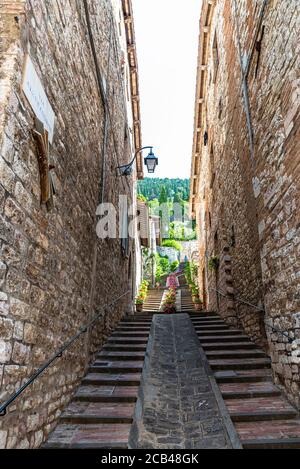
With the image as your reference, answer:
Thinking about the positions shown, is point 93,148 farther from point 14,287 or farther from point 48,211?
point 14,287

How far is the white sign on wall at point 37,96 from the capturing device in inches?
105

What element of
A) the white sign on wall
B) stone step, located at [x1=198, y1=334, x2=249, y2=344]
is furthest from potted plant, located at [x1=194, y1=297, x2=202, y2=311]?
the white sign on wall

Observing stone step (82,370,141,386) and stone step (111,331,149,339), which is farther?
stone step (111,331,149,339)

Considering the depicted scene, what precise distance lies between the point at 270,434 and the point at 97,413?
192 centimetres

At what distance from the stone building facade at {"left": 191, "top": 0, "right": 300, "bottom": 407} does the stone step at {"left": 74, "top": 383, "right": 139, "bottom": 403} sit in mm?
2021

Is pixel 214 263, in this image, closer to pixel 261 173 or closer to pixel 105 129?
pixel 105 129

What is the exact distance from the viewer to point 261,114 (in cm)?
502

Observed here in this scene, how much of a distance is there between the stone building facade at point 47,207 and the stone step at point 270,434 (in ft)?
6.65

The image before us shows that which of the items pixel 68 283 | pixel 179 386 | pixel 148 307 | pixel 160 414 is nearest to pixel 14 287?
pixel 68 283

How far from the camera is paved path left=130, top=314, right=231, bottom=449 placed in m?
3.48

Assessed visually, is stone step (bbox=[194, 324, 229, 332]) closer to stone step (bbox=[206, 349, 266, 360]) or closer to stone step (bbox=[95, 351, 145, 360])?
stone step (bbox=[206, 349, 266, 360])

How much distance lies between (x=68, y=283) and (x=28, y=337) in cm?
129

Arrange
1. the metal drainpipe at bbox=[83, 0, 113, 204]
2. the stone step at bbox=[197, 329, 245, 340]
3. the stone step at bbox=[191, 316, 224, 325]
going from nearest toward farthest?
the metal drainpipe at bbox=[83, 0, 113, 204]
the stone step at bbox=[197, 329, 245, 340]
the stone step at bbox=[191, 316, 224, 325]

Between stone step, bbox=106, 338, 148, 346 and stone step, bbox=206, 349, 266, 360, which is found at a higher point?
stone step, bbox=106, 338, 148, 346
